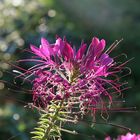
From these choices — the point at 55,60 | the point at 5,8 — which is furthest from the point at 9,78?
A: the point at 55,60

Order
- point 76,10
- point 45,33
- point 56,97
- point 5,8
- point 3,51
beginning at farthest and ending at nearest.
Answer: point 76,10 < point 45,33 < point 5,8 < point 3,51 < point 56,97

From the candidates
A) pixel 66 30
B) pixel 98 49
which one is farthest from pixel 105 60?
pixel 66 30

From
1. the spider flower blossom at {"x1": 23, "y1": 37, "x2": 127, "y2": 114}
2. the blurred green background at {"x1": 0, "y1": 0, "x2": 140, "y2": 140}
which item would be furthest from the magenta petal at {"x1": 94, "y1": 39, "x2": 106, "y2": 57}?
the blurred green background at {"x1": 0, "y1": 0, "x2": 140, "y2": 140}

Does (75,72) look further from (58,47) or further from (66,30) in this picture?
(66,30)

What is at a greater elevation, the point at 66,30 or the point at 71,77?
the point at 66,30

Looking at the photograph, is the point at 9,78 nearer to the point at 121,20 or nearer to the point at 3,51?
the point at 3,51

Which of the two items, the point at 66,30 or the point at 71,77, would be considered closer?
the point at 71,77
